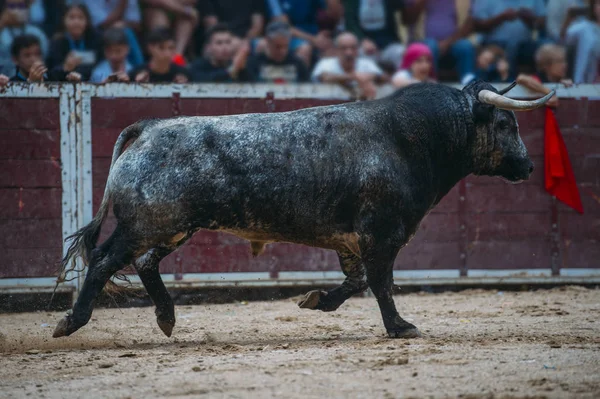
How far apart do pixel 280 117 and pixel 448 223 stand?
2902 mm

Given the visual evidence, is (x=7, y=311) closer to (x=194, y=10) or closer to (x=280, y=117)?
(x=280, y=117)

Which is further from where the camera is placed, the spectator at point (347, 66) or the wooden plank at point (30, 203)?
the spectator at point (347, 66)

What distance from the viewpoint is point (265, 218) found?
6.47 m

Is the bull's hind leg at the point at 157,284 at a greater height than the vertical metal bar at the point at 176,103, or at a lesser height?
lesser

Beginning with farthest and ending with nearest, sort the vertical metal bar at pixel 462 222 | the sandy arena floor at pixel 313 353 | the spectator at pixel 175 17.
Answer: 1. the spectator at pixel 175 17
2. the vertical metal bar at pixel 462 222
3. the sandy arena floor at pixel 313 353

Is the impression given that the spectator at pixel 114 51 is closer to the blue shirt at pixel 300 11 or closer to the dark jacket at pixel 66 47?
the dark jacket at pixel 66 47

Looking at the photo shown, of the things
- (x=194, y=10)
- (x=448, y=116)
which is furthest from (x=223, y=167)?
(x=194, y=10)

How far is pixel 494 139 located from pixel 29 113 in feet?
12.1

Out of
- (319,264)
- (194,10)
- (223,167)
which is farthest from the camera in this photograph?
(194,10)

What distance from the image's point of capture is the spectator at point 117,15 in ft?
35.9

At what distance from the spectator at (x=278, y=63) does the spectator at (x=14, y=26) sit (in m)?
2.06

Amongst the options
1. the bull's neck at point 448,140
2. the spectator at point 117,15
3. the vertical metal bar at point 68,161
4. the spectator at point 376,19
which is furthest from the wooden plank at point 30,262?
the spectator at point 376,19

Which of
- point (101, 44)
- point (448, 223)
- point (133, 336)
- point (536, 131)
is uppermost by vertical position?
point (101, 44)

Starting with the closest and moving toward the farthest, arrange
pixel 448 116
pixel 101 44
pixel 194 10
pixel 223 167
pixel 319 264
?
pixel 223 167 → pixel 448 116 → pixel 319 264 → pixel 101 44 → pixel 194 10
